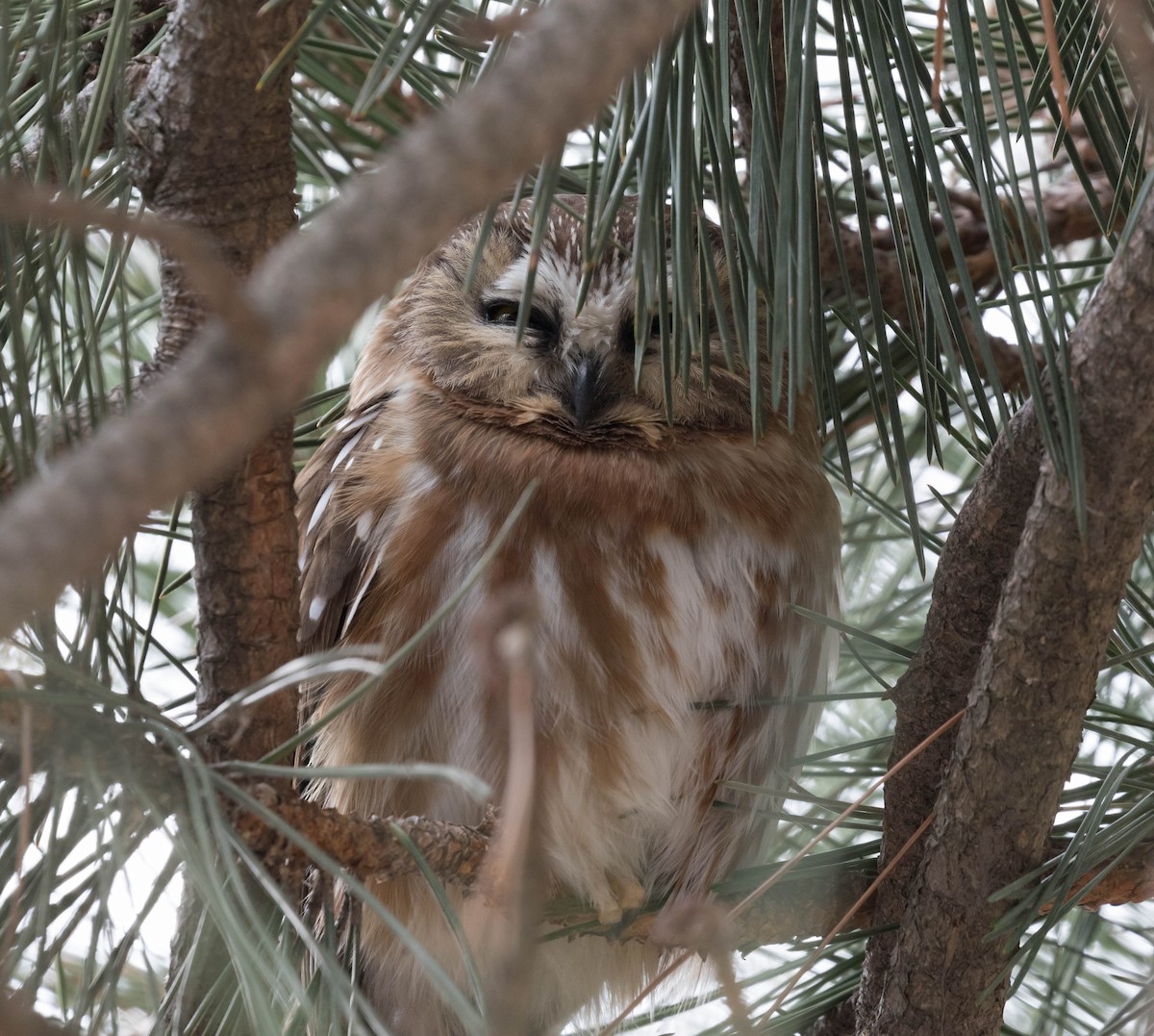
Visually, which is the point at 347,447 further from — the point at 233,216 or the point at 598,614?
the point at 233,216

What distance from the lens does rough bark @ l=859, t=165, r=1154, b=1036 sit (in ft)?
3.80

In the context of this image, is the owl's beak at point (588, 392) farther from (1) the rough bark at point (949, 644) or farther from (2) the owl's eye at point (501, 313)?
(1) the rough bark at point (949, 644)

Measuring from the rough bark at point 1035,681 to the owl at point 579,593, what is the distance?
0.45 metres

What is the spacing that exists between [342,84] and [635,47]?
1391mm

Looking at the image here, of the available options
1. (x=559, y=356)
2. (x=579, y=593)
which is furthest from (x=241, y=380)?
(x=559, y=356)

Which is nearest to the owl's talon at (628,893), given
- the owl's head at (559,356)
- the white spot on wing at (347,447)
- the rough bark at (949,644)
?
the rough bark at (949,644)

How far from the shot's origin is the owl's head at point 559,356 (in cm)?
225

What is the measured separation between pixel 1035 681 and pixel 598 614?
2.67ft

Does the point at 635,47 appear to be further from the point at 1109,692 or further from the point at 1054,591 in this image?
the point at 1109,692

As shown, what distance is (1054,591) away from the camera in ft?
4.09

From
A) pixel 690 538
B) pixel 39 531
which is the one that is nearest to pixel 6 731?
pixel 39 531

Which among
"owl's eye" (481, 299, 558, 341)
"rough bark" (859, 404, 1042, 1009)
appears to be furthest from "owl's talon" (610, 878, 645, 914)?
"owl's eye" (481, 299, 558, 341)

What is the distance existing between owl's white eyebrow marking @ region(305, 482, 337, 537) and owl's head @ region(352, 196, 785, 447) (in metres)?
0.29

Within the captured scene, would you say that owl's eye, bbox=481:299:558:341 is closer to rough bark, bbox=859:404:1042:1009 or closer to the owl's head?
the owl's head
